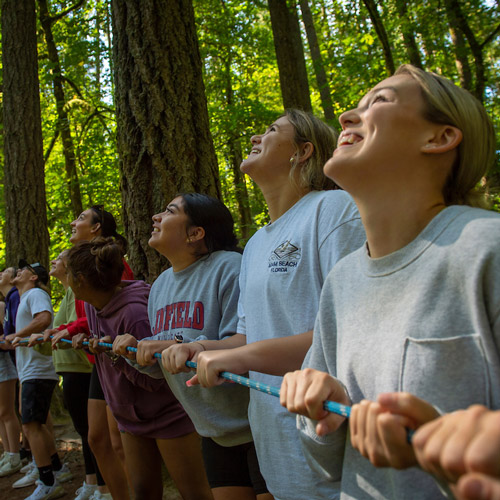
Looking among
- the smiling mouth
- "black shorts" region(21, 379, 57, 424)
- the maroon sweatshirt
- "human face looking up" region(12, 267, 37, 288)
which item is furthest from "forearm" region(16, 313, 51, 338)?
the smiling mouth

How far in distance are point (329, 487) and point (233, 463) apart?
0.78 metres

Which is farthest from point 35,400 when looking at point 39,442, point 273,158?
point 273,158

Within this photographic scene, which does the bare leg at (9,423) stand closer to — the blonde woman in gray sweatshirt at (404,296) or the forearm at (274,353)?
the forearm at (274,353)

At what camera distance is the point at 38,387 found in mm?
5504

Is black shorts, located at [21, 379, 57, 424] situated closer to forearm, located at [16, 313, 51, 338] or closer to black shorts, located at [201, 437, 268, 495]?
forearm, located at [16, 313, 51, 338]

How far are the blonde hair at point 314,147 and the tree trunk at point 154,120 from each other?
1660 millimetres

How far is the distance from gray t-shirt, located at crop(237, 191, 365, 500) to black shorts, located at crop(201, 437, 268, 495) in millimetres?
465

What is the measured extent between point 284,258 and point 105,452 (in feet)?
9.16

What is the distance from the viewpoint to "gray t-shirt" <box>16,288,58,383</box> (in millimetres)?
5504

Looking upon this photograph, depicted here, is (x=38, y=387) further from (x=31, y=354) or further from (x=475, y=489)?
(x=475, y=489)

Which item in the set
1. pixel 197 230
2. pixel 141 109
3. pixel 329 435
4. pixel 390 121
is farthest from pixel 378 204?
pixel 141 109

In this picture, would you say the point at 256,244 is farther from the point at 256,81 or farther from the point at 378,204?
the point at 256,81

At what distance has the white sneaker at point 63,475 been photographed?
18.2 ft

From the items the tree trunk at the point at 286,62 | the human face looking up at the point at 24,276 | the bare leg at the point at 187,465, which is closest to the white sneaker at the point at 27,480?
the human face looking up at the point at 24,276
